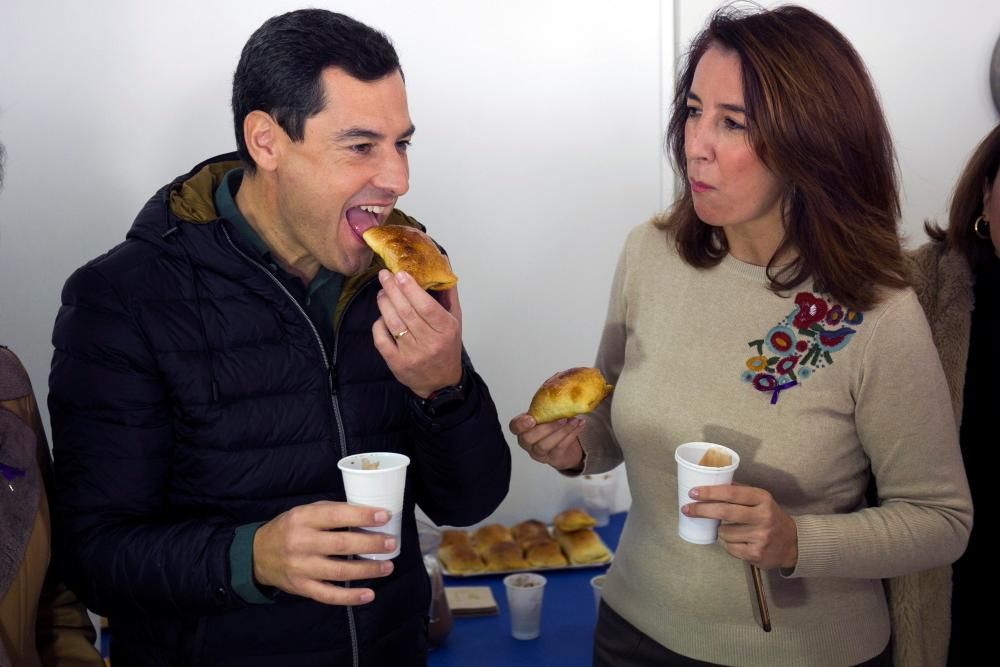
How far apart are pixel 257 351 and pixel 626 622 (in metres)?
0.97

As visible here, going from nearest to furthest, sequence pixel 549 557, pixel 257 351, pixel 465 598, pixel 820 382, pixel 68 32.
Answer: pixel 257 351 → pixel 820 382 → pixel 68 32 → pixel 465 598 → pixel 549 557

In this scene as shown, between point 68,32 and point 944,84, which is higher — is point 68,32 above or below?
above

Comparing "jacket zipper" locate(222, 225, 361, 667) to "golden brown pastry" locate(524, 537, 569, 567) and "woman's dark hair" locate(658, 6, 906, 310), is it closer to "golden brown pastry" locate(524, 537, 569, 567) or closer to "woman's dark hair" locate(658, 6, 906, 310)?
"woman's dark hair" locate(658, 6, 906, 310)

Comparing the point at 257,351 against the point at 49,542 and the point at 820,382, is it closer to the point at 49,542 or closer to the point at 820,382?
the point at 49,542

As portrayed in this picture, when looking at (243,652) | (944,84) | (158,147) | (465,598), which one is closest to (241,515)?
(243,652)

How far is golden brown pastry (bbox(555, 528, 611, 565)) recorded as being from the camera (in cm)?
307

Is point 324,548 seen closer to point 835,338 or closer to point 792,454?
point 792,454

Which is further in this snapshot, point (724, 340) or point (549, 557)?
point (549, 557)

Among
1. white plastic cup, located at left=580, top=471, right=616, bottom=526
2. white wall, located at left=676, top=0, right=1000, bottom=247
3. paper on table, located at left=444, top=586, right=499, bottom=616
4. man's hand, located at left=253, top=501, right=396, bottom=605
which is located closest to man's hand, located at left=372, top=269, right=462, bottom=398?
man's hand, located at left=253, top=501, right=396, bottom=605

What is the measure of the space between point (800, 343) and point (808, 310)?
7 centimetres

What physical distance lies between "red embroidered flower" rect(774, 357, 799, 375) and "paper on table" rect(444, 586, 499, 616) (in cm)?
134

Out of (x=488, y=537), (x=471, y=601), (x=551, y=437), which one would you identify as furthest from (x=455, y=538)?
(x=551, y=437)

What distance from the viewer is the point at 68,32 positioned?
2648 millimetres

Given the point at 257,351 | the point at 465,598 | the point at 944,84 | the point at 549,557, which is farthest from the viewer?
the point at 944,84
